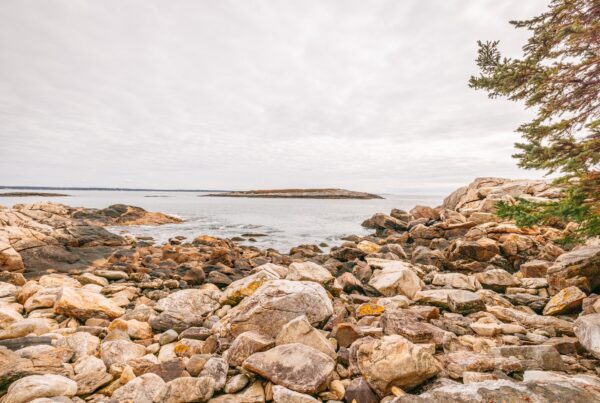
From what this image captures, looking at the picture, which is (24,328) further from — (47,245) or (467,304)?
(47,245)

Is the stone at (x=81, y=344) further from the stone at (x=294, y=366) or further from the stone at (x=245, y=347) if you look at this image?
the stone at (x=294, y=366)

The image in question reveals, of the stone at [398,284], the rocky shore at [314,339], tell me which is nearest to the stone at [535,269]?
the rocky shore at [314,339]

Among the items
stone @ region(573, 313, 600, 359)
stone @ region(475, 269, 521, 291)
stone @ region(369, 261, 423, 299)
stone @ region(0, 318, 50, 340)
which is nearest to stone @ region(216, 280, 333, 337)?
stone @ region(369, 261, 423, 299)

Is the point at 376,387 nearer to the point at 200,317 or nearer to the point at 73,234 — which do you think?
the point at 200,317

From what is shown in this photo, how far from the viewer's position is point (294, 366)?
3.73m

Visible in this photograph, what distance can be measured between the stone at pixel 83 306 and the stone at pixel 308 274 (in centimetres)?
430

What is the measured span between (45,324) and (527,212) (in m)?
9.72

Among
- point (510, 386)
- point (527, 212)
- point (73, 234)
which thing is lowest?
point (73, 234)

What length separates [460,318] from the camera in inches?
222

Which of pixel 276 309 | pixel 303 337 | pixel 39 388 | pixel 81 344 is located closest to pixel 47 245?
pixel 81 344

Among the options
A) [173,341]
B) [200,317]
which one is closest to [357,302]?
[200,317]

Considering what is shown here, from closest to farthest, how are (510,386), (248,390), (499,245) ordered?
(510,386)
(248,390)
(499,245)

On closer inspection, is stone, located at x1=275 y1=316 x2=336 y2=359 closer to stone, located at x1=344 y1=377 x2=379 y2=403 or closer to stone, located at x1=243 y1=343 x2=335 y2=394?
stone, located at x1=243 y1=343 x2=335 y2=394

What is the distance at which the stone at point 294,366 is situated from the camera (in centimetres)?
354
